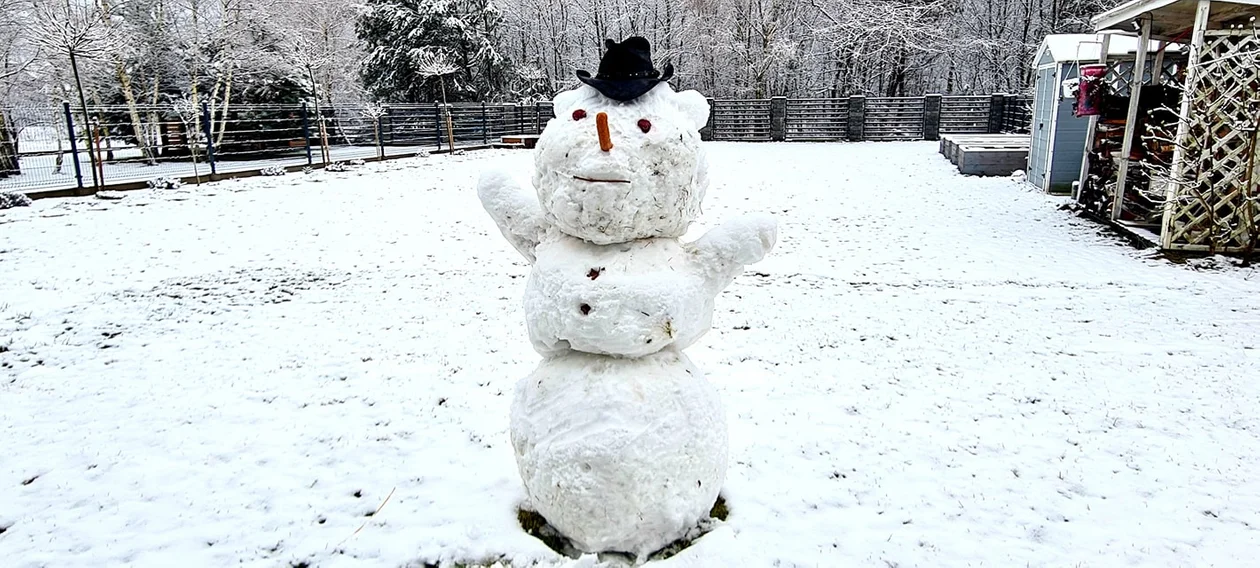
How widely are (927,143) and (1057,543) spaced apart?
2249 centimetres

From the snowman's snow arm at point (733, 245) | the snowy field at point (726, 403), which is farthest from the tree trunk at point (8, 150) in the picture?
Answer: the snowman's snow arm at point (733, 245)

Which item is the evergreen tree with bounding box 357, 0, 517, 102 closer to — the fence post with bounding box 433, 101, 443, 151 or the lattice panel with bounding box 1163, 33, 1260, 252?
the fence post with bounding box 433, 101, 443, 151

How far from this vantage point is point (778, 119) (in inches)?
994

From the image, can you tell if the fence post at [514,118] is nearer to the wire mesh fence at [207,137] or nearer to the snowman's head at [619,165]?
the wire mesh fence at [207,137]

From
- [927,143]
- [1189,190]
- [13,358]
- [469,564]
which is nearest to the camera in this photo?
[469,564]

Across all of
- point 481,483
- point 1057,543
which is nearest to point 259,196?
point 481,483

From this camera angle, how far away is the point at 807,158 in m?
19.0

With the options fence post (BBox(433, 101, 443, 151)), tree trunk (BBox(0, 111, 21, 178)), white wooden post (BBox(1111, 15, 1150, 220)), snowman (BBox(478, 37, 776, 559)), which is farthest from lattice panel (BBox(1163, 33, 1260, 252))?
tree trunk (BBox(0, 111, 21, 178))

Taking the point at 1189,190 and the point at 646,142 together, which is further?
the point at 1189,190

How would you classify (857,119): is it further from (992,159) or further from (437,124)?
(437,124)

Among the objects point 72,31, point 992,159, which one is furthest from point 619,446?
point 72,31

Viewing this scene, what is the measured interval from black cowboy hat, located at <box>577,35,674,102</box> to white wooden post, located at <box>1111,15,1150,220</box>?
862cm

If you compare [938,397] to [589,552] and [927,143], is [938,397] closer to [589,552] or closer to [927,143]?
[589,552]

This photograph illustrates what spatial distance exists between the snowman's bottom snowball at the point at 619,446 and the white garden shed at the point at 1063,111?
12.1 meters
